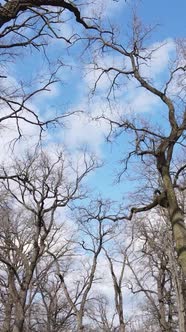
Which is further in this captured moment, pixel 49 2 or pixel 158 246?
pixel 158 246

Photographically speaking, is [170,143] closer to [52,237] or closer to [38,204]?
[38,204]

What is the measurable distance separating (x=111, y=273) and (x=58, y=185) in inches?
369

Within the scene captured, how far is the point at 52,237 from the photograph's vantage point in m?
25.7

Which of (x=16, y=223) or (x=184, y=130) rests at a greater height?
(x=16, y=223)

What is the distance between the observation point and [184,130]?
1288cm

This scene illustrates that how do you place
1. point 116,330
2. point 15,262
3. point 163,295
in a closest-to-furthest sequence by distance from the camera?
Answer: point 15,262
point 163,295
point 116,330

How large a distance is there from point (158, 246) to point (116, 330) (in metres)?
17.4

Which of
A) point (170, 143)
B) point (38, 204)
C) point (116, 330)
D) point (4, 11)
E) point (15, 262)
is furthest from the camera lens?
point (116, 330)

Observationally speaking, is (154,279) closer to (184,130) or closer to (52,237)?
(52,237)

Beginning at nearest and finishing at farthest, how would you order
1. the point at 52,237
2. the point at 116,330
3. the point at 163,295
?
the point at 52,237 → the point at 163,295 → the point at 116,330

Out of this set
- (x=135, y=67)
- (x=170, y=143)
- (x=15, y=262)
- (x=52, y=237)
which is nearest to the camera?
(x=170, y=143)

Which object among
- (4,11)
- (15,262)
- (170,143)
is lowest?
(4,11)

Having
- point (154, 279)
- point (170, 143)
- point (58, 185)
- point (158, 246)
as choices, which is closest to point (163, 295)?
point (154, 279)

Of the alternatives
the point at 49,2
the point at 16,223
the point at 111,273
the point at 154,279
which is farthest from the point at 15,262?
the point at 49,2
